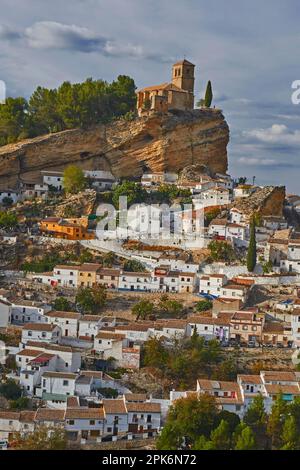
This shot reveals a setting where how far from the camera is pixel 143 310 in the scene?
1209 inches

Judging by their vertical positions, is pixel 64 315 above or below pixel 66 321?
above

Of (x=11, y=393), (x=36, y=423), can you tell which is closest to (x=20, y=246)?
(x=11, y=393)

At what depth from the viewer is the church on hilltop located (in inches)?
1800

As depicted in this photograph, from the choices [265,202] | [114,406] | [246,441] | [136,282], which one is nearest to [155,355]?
[114,406]

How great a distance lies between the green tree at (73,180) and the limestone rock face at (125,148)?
8.77 feet

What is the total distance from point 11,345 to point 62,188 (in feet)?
Result: 57.7

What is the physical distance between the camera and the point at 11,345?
2778 centimetres

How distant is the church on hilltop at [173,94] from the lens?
150 ft

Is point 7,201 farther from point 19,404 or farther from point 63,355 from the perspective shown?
point 19,404

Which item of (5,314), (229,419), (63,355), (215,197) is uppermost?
(215,197)

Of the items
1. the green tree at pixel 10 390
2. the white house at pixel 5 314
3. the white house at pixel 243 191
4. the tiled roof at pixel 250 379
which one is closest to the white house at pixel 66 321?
the white house at pixel 5 314

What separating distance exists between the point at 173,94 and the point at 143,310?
20.0 m

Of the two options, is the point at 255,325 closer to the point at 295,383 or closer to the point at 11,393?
the point at 295,383

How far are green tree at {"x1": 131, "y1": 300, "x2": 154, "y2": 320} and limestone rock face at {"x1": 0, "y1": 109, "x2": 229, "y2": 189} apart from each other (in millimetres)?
16008
